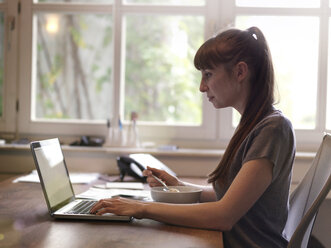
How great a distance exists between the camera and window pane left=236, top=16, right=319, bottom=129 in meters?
2.83

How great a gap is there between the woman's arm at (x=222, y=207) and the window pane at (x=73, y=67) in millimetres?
1814

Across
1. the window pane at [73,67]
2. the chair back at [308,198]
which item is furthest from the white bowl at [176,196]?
the window pane at [73,67]

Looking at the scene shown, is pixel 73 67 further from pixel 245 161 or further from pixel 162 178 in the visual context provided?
pixel 245 161

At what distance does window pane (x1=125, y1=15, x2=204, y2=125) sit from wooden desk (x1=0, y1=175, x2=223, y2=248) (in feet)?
5.69

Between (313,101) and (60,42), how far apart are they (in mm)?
1781

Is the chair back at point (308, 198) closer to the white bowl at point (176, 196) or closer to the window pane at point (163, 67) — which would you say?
the white bowl at point (176, 196)

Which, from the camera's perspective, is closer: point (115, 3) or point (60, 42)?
point (115, 3)

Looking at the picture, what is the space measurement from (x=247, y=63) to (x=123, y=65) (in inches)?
62.4

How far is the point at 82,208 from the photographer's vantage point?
1.39m

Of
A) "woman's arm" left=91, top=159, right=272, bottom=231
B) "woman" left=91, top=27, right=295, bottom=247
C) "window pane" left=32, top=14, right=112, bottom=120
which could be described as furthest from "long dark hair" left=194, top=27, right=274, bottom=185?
"window pane" left=32, top=14, right=112, bottom=120

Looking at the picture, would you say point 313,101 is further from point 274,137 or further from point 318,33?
A: point 274,137

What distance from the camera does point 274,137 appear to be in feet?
4.15

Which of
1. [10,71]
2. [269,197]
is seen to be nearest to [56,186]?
[269,197]

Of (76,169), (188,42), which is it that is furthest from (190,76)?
(76,169)
